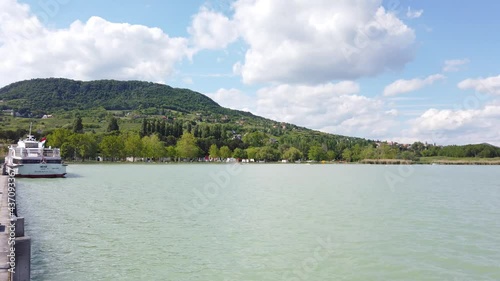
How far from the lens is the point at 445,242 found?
23453 millimetres

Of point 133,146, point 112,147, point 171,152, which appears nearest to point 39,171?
point 112,147

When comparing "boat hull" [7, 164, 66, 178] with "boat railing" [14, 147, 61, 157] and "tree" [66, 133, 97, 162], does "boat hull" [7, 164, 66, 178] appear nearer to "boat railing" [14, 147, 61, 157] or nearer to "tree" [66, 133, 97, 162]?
"boat railing" [14, 147, 61, 157]

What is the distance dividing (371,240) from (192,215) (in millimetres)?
13914

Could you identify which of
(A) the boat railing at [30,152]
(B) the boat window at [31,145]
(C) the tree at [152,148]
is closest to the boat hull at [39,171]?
(A) the boat railing at [30,152]

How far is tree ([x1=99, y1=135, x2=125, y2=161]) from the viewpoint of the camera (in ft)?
540

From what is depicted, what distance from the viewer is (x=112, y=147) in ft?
546

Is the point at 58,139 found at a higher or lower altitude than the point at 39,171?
higher

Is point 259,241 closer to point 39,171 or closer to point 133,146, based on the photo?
point 39,171

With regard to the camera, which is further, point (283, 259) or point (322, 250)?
point (322, 250)

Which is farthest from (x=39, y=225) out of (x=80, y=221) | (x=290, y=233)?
(x=290, y=233)

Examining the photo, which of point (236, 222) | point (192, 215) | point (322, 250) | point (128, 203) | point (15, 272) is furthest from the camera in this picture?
point (128, 203)

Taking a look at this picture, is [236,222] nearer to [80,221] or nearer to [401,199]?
[80,221]

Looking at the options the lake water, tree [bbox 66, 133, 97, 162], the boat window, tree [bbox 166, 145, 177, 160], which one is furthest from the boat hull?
→ tree [bbox 166, 145, 177, 160]

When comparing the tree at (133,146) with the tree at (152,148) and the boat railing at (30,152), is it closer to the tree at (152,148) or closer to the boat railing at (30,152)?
the tree at (152,148)
